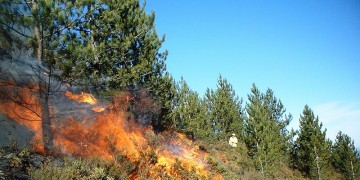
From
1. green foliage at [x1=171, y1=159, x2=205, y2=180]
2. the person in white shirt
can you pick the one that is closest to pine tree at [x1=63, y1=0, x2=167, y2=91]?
green foliage at [x1=171, y1=159, x2=205, y2=180]

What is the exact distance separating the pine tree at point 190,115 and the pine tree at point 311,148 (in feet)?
30.4

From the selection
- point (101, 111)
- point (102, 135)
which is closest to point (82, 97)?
point (101, 111)

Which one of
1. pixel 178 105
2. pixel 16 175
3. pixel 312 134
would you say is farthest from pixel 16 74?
pixel 312 134

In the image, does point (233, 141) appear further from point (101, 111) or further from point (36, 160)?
point (36, 160)

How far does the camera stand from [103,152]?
501 inches

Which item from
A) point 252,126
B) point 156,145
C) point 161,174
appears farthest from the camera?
point 252,126

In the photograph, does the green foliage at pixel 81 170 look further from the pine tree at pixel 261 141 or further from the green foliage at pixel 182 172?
the pine tree at pixel 261 141

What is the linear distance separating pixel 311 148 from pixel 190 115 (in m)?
11.9

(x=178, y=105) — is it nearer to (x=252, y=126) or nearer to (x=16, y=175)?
(x=252, y=126)

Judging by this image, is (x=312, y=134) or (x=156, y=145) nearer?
(x=156, y=145)

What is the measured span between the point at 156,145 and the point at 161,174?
3838 millimetres

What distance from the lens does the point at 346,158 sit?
2973cm

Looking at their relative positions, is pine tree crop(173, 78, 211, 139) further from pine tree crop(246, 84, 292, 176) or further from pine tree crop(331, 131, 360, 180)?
pine tree crop(331, 131, 360, 180)

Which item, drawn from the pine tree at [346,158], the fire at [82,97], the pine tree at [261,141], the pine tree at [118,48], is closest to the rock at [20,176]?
the pine tree at [118,48]
